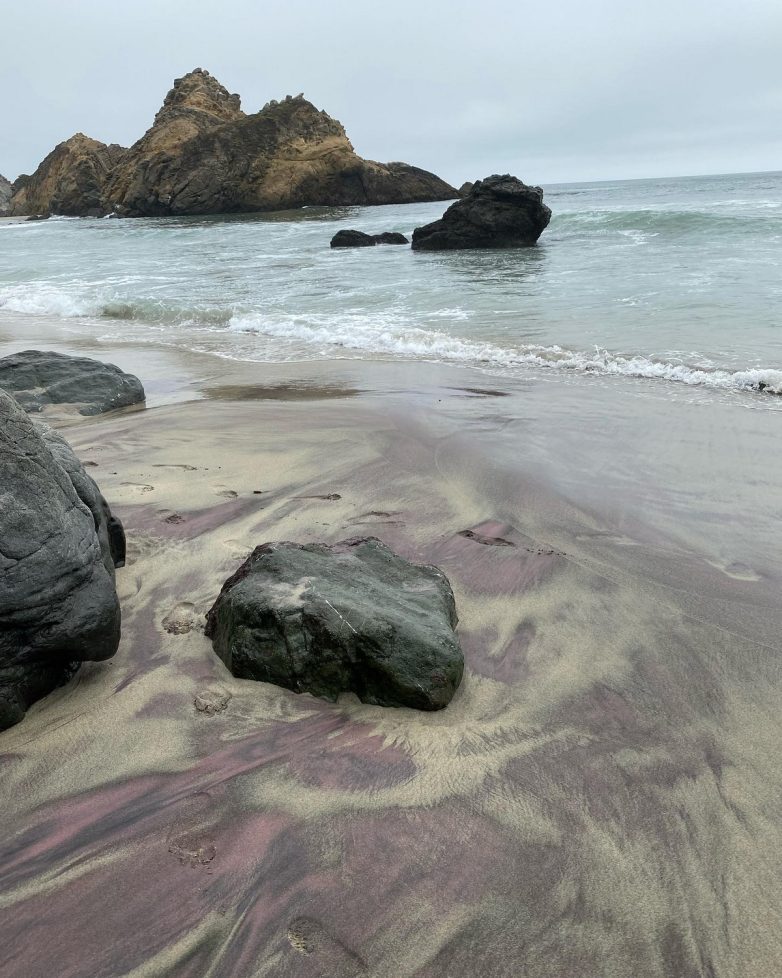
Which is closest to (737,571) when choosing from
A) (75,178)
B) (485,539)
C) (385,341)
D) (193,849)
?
(485,539)

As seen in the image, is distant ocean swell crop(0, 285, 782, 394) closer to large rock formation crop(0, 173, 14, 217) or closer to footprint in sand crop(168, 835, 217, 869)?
footprint in sand crop(168, 835, 217, 869)

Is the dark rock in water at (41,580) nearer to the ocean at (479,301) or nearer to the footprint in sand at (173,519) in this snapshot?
the footprint in sand at (173,519)

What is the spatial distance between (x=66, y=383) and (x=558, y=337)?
5246 millimetres

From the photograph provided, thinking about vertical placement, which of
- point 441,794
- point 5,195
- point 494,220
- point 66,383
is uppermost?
point 5,195

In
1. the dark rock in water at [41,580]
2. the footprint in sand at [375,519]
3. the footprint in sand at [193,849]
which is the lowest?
the footprint in sand at [375,519]

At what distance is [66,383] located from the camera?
18.4 feet

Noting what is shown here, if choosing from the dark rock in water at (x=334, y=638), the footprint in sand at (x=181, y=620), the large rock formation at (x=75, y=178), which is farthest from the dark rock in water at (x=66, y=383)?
the large rock formation at (x=75, y=178)

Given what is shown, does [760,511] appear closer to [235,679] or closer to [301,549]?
[301,549]

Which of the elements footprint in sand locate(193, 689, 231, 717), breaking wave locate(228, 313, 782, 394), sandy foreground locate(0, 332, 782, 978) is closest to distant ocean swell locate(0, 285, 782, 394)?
breaking wave locate(228, 313, 782, 394)

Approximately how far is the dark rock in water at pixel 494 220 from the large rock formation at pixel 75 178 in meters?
44.0

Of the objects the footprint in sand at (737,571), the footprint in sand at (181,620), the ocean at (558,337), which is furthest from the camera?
the ocean at (558,337)

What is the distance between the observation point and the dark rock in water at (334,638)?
2.04 m

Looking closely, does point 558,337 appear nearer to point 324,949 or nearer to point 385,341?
point 385,341

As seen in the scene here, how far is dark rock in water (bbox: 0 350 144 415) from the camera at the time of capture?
17.9 ft
